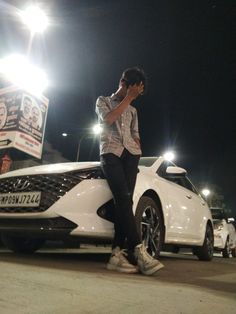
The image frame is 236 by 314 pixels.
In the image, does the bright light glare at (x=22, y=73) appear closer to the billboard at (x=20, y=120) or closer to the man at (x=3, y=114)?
the billboard at (x=20, y=120)

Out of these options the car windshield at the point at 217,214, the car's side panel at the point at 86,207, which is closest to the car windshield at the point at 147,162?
the car's side panel at the point at 86,207

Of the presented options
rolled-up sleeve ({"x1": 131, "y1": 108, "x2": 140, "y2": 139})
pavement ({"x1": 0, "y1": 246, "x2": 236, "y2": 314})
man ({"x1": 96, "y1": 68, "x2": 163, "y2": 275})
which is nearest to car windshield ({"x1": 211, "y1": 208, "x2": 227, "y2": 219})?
rolled-up sleeve ({"x1": 131, "y1": 108, "x2": 140, "y2": 139})

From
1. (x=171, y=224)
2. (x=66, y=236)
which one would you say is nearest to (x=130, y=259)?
(x=66, y=236)

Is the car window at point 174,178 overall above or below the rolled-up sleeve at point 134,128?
below

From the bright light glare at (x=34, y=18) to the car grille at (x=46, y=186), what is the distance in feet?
24.9

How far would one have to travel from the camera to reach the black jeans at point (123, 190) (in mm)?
4348

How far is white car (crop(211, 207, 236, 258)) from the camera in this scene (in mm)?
12523

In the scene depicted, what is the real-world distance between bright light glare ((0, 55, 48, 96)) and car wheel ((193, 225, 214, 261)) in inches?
341

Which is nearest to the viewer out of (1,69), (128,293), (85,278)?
(128,293)

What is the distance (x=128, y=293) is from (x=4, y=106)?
47.9 feet

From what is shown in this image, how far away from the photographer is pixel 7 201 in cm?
490

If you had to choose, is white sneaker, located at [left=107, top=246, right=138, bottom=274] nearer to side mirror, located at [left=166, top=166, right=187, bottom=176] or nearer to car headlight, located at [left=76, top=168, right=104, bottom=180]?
car headlight, located at [left=76, top=168, right=104, bottom=180]

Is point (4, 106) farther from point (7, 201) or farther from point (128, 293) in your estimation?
point (128, 293)

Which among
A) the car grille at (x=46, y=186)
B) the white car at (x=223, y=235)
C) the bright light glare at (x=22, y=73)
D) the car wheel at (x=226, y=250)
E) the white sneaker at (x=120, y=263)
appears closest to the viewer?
the white sneaker at (x=120, y=263)
